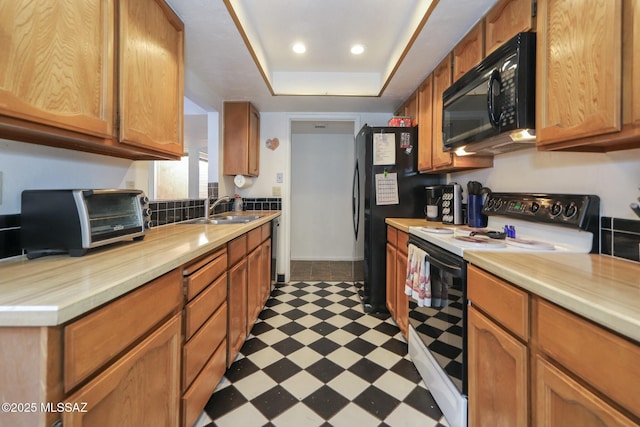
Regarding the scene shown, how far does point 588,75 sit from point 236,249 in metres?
1.74

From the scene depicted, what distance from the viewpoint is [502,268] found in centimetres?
89

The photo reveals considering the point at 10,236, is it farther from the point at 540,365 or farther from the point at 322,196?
the point at 322,196

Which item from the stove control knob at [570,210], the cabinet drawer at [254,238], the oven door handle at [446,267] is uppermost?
the stove control knob at [570,210]

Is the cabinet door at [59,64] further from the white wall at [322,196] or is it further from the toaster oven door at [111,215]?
the white wall at [322,196]

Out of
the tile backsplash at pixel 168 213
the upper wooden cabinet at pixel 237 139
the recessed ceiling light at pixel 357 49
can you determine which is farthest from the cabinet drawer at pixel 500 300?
the upper wooden cabinet at pixel 237 139

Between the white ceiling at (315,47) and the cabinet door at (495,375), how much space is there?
5.35 feet

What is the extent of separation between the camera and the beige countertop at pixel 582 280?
1.85 ft

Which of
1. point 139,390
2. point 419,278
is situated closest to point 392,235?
point 419,278

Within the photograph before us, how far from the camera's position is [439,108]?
200 centimetres

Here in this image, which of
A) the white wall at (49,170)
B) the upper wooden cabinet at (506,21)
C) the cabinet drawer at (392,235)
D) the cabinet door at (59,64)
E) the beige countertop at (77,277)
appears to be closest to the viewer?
the beige countertop at (77,277)

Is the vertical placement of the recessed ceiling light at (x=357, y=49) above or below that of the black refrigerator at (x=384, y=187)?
above

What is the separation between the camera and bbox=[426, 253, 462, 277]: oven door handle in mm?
1166

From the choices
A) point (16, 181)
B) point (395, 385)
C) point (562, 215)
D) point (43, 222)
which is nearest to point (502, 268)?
point (562, 215)

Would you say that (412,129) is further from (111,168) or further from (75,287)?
(75,287)
